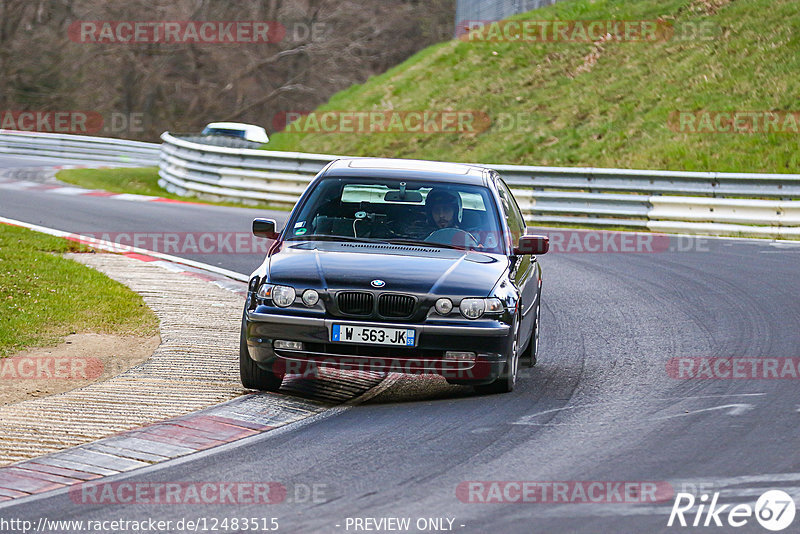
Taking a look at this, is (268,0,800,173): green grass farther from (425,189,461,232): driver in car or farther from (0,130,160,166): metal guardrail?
(425,189,461,232): driver in car

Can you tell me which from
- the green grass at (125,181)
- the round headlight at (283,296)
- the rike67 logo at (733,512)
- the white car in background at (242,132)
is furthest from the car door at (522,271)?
the white car in background at (242,132)

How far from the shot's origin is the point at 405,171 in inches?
363

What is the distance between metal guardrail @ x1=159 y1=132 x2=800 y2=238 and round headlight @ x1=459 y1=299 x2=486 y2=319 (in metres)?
12.6

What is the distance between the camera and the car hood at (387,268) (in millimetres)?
7793

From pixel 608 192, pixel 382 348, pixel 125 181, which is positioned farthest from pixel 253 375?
pixel 125 181

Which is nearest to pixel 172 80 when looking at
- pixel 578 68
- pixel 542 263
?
pixel 578 68

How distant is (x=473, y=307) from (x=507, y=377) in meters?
0.61

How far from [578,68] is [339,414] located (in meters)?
24.5

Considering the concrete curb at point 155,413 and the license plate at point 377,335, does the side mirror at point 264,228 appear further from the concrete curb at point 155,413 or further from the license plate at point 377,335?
the license plate at point 377,335

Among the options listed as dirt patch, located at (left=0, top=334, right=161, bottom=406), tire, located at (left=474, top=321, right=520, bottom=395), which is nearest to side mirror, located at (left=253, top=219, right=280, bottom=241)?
dirt patch, located at (left=0, top=334, right=161, bottom=406)

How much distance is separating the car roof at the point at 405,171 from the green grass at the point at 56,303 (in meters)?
2.46

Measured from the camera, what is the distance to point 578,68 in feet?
101

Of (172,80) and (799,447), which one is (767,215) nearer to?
(799,447)

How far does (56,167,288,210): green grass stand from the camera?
84.6 feet
